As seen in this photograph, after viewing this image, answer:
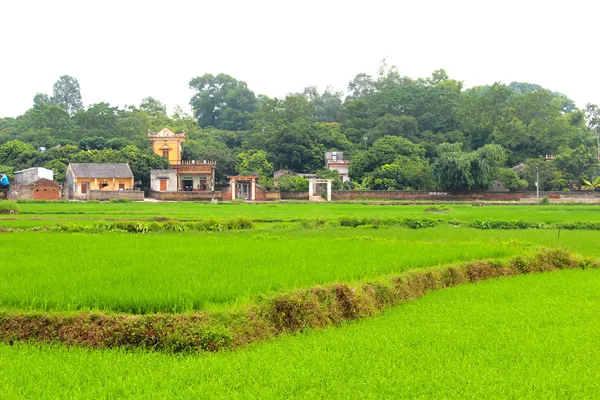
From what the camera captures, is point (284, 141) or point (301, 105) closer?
point (284, 141)

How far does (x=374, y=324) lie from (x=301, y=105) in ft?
197

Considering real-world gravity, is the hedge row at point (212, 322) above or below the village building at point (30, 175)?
below

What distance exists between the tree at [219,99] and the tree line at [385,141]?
51.7ft

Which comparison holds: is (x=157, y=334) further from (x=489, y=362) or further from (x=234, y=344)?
(x=489, y=362)

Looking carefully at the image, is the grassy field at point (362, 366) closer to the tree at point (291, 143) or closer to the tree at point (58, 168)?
the tree at point (58, 168)

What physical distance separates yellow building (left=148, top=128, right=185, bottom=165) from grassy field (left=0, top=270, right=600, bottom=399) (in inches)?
2139

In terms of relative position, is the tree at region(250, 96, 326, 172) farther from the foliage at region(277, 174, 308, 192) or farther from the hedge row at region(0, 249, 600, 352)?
the hedge row at region(0, 249, 600, 352)

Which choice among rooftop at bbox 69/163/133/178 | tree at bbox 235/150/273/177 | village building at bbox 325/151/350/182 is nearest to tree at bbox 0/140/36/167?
rooftop at bbox 69/163/133/178

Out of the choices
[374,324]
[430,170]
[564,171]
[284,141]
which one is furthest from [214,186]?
Result: [374,324]

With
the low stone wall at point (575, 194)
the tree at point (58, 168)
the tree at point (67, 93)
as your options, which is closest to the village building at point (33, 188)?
the tree at point (58, 168)

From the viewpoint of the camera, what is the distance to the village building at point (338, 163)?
5831 cm

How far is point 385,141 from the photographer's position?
54.5 meters

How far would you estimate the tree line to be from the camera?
49.2m

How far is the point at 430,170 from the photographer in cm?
4834
